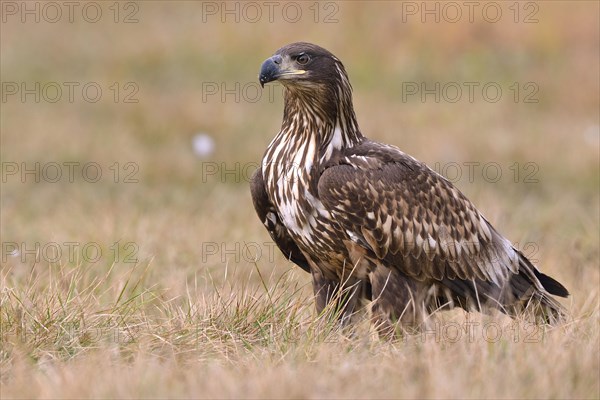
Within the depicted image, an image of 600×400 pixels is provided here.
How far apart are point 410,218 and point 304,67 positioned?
0.85m

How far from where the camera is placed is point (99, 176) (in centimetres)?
1018

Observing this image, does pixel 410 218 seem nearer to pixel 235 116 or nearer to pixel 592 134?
pixel 235 116

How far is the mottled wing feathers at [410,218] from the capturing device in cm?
504

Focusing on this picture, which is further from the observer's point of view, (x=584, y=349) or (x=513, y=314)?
(x=513, y=314)

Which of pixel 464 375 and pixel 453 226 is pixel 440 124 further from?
pixel 464 375

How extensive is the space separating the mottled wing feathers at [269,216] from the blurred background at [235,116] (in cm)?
81

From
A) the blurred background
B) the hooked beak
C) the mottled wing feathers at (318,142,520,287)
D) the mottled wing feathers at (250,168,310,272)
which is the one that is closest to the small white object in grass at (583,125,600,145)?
the blurred background

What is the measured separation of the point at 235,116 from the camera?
11.6m

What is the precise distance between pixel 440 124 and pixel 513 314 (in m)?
6.24

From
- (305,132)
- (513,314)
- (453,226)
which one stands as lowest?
(513,314)

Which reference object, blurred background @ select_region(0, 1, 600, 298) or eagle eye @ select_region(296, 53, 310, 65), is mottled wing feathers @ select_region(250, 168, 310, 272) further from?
blurred background @ select_region(0, 1, 600, 298)

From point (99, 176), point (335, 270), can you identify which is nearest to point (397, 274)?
point (335, 270)

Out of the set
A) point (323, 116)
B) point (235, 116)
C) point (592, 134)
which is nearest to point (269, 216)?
point (323, 116)

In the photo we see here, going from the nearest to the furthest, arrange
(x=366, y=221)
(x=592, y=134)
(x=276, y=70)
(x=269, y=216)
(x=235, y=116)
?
(x=366, y=221) < (x=276, y=70) < (x=269, y=216) < (x=592, y=134) < (x=235, y=116)
